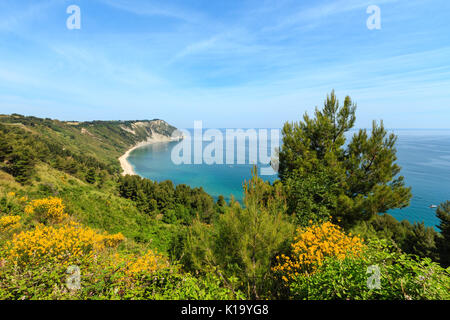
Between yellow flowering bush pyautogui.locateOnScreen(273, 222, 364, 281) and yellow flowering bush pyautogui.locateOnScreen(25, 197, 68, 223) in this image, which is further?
yellow flowering bush pyautogui.locateOnScreen(25, 197, 68, 223)

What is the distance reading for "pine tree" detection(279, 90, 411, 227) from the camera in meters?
8.96

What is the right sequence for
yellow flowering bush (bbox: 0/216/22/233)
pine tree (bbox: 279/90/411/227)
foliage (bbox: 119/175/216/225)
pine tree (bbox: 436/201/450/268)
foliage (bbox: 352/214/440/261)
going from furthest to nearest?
foliage (bbox: 119/175/216/225) → pine tree (bbox: 436/201/450/268) → foliage (bbox: 352/214/440/261) → yellow flowering bush (bbox: 0/216/22/233) → pine tree (bbox: 279/90/411/227)

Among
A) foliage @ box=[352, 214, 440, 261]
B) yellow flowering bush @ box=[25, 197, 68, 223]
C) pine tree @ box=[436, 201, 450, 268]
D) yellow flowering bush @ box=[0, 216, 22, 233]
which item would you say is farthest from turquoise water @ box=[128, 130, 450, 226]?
yellow flowering bush @ box=[0, 216, 22, 233]

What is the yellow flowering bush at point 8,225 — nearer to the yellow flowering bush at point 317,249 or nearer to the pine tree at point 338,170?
the yellow flowering bush at point 317,249

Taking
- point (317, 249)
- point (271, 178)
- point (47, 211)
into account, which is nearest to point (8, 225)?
point (47, 211)

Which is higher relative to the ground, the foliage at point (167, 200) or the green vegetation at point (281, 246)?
the green vegetation at point (281, 246)

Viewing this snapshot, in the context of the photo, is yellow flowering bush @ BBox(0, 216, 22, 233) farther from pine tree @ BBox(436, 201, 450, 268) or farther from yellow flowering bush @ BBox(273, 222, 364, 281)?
pine tree @ BBox(436, 201, 450, 268)

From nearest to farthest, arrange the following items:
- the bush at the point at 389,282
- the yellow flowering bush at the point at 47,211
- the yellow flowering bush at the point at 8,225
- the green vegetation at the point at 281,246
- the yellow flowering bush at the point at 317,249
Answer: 1. the bush at the point at 389,282
2. the green vegetation at the point at 281,246
3. the yellow flowering bush at the point at 317,249
4. the yellow flowering bush at the point at 8,225
5. the yellow flowering bush at the point at 47,211

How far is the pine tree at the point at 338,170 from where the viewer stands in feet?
29.4

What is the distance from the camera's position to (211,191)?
66812mm

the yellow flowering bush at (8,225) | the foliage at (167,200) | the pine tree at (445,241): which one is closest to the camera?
the yellow flowering bush at (8,225)

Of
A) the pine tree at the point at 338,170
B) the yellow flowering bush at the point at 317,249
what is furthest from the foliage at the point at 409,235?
the yellow flowering bush at the point at 317,249

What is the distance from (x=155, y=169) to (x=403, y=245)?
3745 inches
